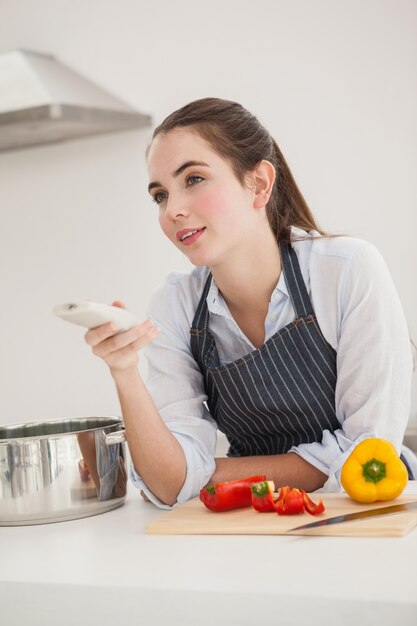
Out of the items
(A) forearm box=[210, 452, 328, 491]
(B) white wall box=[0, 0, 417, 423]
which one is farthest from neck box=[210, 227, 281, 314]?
(B) white wall box=[0, 0, 417, 423]

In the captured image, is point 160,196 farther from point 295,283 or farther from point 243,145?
Answer: point 295,283

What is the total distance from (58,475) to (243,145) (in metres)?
0.72

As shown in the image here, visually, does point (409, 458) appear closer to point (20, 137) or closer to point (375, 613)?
point (375, 613)

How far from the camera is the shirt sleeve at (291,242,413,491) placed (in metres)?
1.36

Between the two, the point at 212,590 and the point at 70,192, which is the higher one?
the point at 70,192

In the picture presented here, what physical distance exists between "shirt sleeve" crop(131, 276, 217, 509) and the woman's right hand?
279 mm

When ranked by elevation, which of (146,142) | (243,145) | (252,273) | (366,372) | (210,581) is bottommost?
(210,581)

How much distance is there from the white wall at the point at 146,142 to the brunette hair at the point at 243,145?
1.23m

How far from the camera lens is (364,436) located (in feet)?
4.42

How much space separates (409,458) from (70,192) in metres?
2.27

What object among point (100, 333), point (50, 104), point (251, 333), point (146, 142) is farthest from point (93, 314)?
point (146, 142)

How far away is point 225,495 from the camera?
1.17m

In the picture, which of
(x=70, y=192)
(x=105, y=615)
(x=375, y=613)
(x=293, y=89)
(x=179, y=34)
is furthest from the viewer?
(x=70, y=192)

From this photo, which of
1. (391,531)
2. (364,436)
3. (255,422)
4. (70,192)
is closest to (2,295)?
(70,192)
